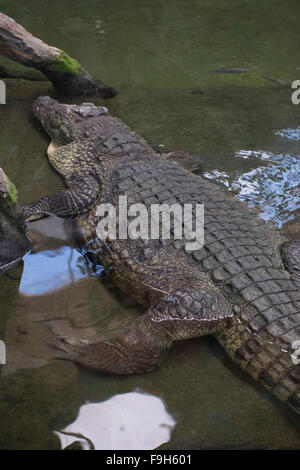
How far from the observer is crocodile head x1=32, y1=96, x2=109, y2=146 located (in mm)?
4676

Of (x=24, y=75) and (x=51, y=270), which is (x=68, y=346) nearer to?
(x=51, y=270)

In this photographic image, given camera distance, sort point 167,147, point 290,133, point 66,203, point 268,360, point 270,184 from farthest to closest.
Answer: point 290,133 < point 167,147 < point 270,184 < point 66,203 < point 268,360

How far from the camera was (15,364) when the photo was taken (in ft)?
8.76

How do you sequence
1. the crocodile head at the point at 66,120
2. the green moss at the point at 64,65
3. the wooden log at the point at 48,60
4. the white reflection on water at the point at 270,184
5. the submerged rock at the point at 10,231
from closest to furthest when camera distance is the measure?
the submerged rock at the point at 10,231
the white reflection on water at the point at 270,184
the crocodile head at the point at 66,120
the wooden log at the point at 48,60
the green moss at the point at 64,65

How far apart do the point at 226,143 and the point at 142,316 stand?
2853 mm

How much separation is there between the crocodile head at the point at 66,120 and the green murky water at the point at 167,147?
0.71ft

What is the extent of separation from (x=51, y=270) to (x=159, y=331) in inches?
41.1

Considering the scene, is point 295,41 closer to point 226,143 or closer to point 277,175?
point 226,143

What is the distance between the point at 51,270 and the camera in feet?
11.1

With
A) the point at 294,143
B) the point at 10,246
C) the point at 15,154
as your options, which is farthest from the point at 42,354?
the point at 294,143

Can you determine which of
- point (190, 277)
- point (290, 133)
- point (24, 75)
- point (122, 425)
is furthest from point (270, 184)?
point (24, 75)

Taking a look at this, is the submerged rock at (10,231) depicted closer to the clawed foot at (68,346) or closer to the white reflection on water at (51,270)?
the white reflection on water at (51,270)

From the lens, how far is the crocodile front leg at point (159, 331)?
2752 millimetres

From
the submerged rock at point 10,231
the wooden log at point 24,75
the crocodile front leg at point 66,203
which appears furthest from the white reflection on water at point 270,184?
the wooden log at point 24,75
